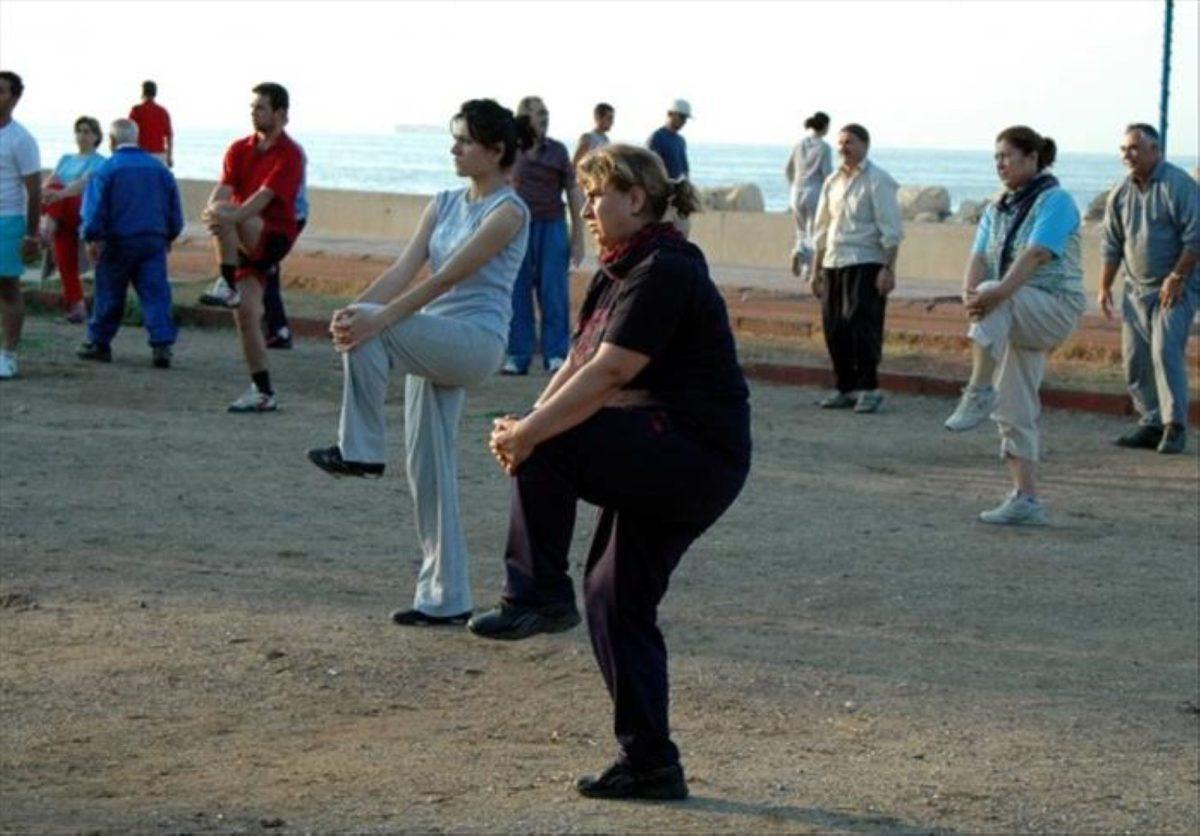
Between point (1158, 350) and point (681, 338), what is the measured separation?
837 centimetres

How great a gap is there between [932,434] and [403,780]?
847 centimetres

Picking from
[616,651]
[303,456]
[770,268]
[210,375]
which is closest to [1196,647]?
[616,651]

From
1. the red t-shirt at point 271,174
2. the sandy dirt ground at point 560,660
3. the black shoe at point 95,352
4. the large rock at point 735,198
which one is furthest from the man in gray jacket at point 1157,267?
the large rock at point 735,198

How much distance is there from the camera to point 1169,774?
713 centimetres

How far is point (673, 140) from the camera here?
20703 mm

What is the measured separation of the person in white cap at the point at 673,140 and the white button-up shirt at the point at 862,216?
4.86 meters

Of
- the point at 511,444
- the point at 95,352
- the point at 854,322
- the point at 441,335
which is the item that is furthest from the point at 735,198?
the point at 511,444

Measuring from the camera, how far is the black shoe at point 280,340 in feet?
59.9

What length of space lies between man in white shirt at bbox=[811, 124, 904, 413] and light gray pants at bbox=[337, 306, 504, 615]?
6959 millimetres

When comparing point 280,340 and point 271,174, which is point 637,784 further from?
point 280,340

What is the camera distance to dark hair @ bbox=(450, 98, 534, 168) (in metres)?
8.39

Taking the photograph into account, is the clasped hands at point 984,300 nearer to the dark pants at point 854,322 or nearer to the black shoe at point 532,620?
the black shoe at point 532,620

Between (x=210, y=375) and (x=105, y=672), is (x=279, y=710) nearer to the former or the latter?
(x=105, y=672)

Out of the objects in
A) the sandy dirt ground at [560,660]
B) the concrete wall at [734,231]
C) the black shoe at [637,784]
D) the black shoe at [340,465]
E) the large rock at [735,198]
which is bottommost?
the large rock at [735,198]
